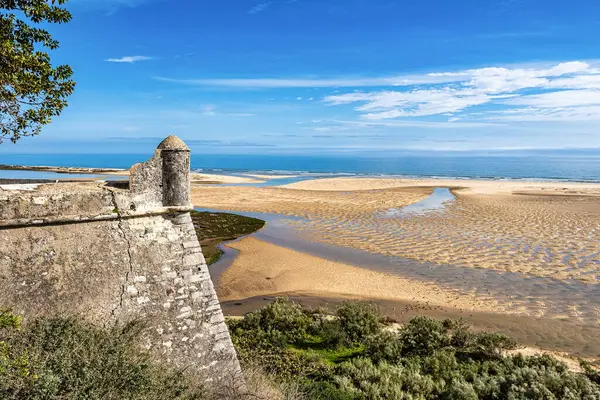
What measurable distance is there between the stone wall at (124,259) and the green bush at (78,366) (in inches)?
15.8

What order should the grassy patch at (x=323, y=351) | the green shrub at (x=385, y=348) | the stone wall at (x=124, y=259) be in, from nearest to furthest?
the stone wall at (x=124, y=259), the green shrub at (x=385, y=348), the grassy patch at (x=323, y=351)

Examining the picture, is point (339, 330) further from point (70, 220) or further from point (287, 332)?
point (70, 220)

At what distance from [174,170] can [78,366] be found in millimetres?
3925

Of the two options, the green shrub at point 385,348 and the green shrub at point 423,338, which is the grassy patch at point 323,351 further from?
the green shrub at point 423,338

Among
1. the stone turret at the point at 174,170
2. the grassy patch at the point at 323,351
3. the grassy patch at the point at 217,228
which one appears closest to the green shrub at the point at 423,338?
the grassy patch at the point at 323,351

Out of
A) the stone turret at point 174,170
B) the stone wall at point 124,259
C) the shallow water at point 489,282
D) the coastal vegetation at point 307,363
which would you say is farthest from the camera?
the shallow water at point 489,282

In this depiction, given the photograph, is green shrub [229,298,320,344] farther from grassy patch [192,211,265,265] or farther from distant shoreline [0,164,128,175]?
grassy patch [192,211,265,265]

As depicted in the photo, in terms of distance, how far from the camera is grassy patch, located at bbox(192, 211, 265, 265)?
23858 mm

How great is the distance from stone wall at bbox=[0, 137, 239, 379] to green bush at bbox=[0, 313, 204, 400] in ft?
1.32

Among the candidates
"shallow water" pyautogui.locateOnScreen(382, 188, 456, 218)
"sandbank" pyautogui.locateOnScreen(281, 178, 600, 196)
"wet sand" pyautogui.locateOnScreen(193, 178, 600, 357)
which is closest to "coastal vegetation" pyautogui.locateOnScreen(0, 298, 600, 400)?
"wet sand" pyautogui.locateOnScreen(193, 178, 600, 357)

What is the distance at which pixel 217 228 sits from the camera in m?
29.2

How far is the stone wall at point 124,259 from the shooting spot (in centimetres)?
648

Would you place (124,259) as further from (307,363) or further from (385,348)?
(385,348)

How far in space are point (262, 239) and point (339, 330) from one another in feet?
47.8
